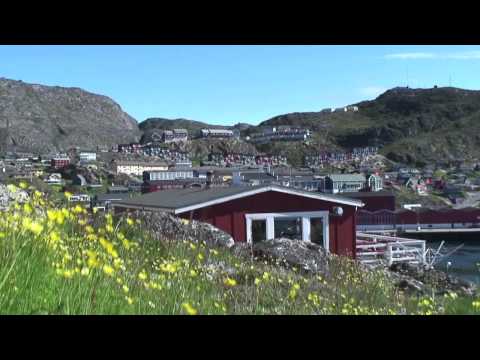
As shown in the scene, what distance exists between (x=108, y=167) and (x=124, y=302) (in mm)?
16444

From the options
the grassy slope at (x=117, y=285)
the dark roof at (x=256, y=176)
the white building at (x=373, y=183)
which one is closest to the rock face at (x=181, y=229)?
the grassy slope at (x=117, y=285)

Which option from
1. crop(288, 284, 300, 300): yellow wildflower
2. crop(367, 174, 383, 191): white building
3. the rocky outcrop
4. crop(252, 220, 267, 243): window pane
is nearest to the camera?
crop(288, 284, 300, 300): yellow wildflower

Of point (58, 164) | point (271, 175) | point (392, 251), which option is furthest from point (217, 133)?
point (58, 164)

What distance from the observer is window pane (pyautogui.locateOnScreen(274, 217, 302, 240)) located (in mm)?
17703

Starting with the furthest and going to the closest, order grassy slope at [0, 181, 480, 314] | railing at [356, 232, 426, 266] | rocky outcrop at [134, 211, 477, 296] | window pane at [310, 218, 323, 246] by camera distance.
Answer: window pane at [310, 218, 323, 246], railing at [356, 232, 426, 266], rocky outcrop at [134, 211, 477, 296], grassy slope at [0, 181, 480, 314]

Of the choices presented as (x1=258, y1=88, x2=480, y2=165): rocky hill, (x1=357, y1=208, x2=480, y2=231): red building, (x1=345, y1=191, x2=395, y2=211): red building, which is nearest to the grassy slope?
(x1=345, y1=191, x2=395, y2=211): red building

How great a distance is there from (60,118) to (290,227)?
16.4 metres

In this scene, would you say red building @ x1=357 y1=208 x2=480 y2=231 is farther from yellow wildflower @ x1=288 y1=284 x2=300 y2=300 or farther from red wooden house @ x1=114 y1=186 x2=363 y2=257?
yellow wildflower @ x1=288 y1=284 x2=300 y2=300

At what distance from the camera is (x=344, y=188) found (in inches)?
1069

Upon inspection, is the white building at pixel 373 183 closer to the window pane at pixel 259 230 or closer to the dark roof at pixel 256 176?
the dark roof at pixel 256 176

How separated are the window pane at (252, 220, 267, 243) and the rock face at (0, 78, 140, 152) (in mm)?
7732

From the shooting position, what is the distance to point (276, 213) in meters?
17.7
